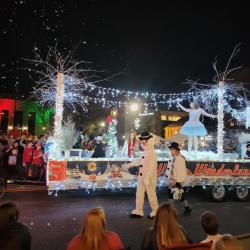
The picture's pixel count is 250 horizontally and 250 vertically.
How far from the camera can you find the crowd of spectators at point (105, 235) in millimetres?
3824

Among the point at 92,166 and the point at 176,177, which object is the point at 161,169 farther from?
the point at 92,166

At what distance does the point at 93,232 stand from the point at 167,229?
2.97ft

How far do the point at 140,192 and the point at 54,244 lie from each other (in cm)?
308

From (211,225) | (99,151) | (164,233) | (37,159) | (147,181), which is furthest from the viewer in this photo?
(37,159)

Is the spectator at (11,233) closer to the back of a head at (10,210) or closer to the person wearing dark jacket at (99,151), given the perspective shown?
the back of a head at (10,210)

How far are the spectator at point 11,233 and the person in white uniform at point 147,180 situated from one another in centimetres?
545

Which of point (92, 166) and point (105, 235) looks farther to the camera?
point (92, 166)

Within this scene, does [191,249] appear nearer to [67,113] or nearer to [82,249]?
[82,249]

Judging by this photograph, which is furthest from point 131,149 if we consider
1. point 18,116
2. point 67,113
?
point 18,116

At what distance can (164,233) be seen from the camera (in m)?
4.21

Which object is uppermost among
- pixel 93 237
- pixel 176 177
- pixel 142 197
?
pixel 176 177

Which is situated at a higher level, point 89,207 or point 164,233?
point 164,233

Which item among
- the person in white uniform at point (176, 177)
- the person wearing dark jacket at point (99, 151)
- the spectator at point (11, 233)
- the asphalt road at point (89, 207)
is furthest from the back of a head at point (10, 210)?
the person wearing dark jacket at point (99, 151)

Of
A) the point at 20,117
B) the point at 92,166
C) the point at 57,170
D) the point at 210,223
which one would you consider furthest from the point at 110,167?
the point at 20,117
